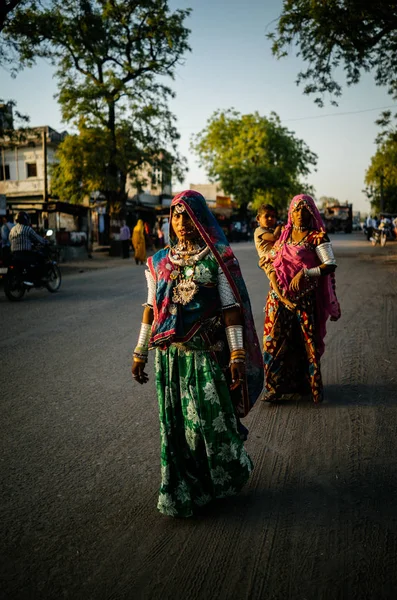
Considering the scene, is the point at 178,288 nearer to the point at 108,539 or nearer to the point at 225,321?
the point at 225,321

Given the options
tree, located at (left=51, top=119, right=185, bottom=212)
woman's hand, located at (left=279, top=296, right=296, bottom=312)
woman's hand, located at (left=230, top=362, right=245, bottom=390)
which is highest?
tree, located at (left=51, top=119, right=185, bottom=212)

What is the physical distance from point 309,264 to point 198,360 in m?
2.05

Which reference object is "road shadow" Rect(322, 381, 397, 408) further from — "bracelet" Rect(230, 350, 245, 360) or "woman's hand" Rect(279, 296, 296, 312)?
"bracelet" Rect(230, 350, 245, 360)

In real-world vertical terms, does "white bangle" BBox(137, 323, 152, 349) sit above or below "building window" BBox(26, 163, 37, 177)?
below

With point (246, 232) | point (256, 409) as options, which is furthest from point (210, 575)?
point (246, 232)

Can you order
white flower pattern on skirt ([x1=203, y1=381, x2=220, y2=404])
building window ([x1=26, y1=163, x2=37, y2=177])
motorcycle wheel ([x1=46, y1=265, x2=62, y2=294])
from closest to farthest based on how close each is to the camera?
1. white flower pattern on skirt ([x1=203, y1=381, x2=220, y2=404])
2. motorcycle wheel ([x1=46, y1=265, x2=62, y2=294])
3. building window ([x1=26, y1=163, x2=37, y2=177])

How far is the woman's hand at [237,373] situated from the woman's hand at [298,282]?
1804 mm

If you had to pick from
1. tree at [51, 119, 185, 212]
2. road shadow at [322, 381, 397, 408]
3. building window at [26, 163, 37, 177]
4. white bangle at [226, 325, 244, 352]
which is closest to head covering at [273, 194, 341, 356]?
road shadow at [322, 381, 397, 408]

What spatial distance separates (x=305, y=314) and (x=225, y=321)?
1.87 metres

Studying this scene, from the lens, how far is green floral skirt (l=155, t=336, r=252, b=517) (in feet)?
8.36

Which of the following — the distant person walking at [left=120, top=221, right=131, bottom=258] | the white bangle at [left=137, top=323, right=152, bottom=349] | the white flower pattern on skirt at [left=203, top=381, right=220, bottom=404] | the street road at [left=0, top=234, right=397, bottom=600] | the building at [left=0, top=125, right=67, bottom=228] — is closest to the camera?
the street road at [left=0, top=234, right=397, bottom=600]

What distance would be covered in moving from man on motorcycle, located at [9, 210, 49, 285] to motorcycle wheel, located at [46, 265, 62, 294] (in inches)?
18.7

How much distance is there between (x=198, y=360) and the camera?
101 inches

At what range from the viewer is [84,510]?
2701 mm
